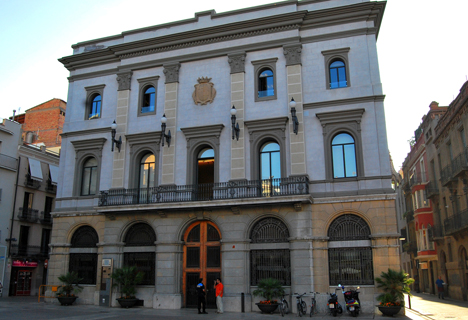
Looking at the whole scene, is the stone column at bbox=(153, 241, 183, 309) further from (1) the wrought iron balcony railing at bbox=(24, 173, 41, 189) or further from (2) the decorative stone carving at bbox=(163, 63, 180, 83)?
(1) the wrought iron balcony railing at bbox=(24, 173, 41, 189)

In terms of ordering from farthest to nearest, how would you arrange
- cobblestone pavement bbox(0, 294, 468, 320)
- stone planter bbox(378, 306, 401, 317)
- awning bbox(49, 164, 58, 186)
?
awning bbox(49, 164, 58, 186)
stone planter bbox(378, 306, 401, 317)
cobblestone pavement bbox(0, 294, 468, 320)

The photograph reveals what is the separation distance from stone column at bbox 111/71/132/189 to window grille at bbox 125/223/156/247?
103 inches

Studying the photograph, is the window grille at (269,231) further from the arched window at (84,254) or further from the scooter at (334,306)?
the arched window at (84,254)

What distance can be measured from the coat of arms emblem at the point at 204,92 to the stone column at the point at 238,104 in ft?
4.34

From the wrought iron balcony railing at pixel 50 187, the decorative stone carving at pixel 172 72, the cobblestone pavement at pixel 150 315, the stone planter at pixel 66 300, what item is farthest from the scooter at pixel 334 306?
the wrought iron balcony railing at pixel 50 187

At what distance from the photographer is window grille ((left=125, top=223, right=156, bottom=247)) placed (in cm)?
2359

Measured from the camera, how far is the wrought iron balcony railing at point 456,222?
1087 inches

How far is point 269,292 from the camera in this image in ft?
63.9

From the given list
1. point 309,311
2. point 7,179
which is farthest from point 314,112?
point 7,179

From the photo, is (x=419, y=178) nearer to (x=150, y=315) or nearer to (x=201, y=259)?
(x=201, y=259)

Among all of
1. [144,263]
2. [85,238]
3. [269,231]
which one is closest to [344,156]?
[269,231]

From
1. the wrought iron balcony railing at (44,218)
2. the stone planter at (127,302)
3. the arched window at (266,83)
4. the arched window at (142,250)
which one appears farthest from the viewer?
the wrought iron balcony railing at (44,218)

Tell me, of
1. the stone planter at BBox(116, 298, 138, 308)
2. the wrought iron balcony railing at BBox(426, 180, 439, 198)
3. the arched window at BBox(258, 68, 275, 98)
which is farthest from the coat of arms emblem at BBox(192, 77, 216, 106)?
the wrought iron balcony railing at BBox(426, 180, 439, 198)

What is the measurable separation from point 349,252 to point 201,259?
298 inches
